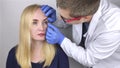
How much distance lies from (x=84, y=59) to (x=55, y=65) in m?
0.28

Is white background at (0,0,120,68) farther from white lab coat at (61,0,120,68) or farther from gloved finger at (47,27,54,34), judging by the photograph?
white lab coat at (61,0,120,68)

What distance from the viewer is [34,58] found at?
1.78 meters

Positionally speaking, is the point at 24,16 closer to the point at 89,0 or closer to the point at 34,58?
the point at 34,58

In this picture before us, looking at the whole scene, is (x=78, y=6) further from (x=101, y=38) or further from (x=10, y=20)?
(x=10, y=20)

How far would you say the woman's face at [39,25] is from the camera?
5.40ft

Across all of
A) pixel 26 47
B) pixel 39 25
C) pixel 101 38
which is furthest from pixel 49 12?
pixel 101 38

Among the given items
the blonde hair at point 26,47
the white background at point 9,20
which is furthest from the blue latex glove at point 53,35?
the white background at point 9,20

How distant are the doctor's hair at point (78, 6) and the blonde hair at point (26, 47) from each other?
0.30 meters

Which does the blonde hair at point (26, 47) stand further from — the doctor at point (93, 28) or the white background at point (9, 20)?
the white background at point (9, 20)

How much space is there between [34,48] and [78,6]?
539 millimetres

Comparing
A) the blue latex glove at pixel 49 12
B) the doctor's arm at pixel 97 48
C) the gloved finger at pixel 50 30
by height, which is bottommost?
the doctor's arm at pixel 97 48

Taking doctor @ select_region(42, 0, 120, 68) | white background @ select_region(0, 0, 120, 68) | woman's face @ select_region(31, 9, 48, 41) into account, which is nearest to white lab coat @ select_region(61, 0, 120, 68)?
doctor @ select_region(42, 0, 120, 68)

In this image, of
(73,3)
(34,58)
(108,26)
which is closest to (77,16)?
(73,3)

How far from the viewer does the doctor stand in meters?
1.43
